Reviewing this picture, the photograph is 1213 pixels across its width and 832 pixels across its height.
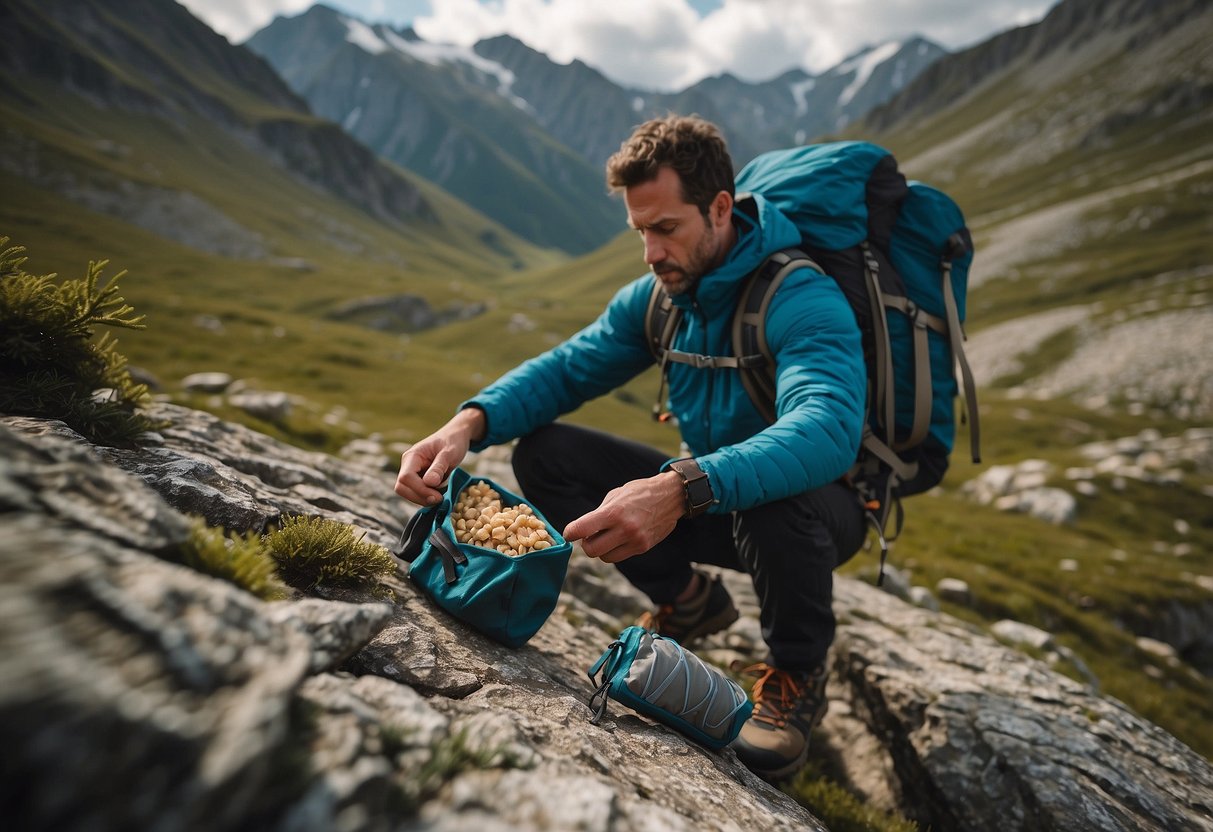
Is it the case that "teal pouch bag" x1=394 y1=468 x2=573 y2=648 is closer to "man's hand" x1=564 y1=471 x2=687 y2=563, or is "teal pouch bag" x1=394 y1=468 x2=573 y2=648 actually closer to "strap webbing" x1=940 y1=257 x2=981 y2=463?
"man's hand" x1=564 y1=471 x2=687 y2=563

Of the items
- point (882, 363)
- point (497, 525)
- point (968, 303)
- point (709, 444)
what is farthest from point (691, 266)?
point (968, 303)

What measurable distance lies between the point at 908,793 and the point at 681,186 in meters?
6.02

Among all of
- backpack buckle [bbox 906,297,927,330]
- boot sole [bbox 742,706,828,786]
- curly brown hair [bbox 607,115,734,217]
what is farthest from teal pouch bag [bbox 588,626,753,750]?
backpack buckle [bbox 906,297,927,330]

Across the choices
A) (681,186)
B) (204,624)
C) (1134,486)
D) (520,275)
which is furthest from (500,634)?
(520,275)

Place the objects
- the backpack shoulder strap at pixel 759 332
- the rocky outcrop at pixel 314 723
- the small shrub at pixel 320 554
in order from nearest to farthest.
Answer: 1. the rocky outcrop at pixel 314 723
2. the small shrub at pixel 320 554
3. the backpack shoulder strap at pixel 759 332

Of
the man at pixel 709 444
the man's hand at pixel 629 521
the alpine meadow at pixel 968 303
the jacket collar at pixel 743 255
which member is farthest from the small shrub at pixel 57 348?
the jacket collar at pixel 743 255

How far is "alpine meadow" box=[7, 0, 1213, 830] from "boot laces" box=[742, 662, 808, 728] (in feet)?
2.20

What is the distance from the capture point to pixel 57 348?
4617mm

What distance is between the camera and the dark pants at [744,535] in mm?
4805

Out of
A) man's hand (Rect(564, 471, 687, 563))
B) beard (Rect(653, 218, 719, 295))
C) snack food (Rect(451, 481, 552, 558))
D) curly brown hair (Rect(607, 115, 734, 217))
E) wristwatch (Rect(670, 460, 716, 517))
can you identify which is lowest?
snack food (Rect(451, 481, 552, 558))

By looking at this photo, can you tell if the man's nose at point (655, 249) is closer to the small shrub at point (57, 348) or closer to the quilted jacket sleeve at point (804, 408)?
the quilted jacket sleeve at point (804, 408)

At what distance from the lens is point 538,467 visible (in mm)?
5984

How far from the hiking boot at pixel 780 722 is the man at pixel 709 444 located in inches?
0.5

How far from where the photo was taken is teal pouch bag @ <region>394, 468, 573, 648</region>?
4.04 metres
